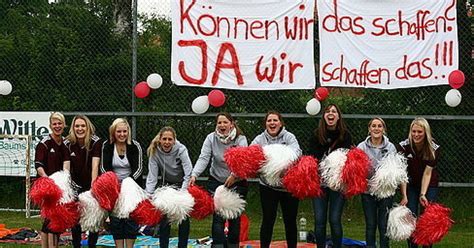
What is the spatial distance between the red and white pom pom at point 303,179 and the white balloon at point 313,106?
2.35 meters

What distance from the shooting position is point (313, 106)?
9883 millimetres

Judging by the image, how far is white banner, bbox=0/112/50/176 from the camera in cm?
1131

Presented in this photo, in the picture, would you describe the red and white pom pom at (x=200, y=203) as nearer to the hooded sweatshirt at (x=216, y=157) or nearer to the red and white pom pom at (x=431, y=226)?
the hooded sweatshirt at (x=216, y=157)

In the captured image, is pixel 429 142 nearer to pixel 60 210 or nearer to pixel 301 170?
pixel 301 170

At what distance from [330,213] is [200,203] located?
49.3 inches

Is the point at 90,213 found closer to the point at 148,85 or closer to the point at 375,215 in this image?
the point at 375,215

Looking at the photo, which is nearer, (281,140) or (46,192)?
(46,192)

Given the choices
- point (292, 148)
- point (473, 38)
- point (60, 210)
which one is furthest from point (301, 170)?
point (473, 38)

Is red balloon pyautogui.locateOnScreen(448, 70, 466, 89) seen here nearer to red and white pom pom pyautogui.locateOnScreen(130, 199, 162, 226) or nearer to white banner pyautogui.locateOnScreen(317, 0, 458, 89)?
white banner pyautogui.locateOnScreen(317, 0, 458, 89)

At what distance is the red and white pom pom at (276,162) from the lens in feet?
24.7

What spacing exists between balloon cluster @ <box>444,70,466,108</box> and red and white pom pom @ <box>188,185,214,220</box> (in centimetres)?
361

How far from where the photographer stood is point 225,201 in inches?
300

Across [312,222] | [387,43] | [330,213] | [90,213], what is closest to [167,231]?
[90,213]

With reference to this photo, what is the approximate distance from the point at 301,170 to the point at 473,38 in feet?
13.1
